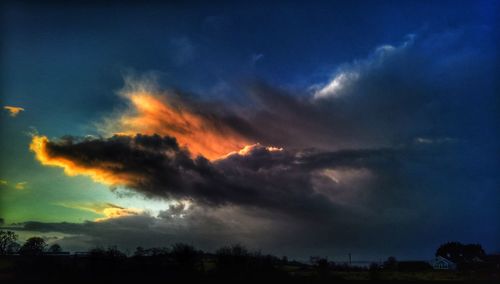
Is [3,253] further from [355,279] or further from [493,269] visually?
[493,269]

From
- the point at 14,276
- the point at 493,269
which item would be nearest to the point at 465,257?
the point at 493,269

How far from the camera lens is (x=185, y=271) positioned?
2541 cm

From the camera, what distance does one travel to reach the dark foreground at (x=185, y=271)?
2380 centimetres

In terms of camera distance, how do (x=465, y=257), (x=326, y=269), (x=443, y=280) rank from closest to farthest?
(x=443, y=280) → (x=326, y=269) → (x=465, y=257)

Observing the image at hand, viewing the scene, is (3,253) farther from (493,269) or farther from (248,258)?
(493,269)

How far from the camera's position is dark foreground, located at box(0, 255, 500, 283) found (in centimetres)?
2380

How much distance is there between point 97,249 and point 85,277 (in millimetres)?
2042

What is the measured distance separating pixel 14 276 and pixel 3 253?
15.5ft

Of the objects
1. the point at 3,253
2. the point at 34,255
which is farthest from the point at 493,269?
the point at 3,253

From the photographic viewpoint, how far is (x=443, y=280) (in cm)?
2311

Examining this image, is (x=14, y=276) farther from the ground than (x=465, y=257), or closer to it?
closer to it

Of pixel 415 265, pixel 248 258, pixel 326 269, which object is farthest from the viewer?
pixel 415 265

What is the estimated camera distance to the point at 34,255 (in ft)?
83.0

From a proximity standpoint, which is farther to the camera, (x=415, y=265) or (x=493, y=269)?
(x=415, y=265)
